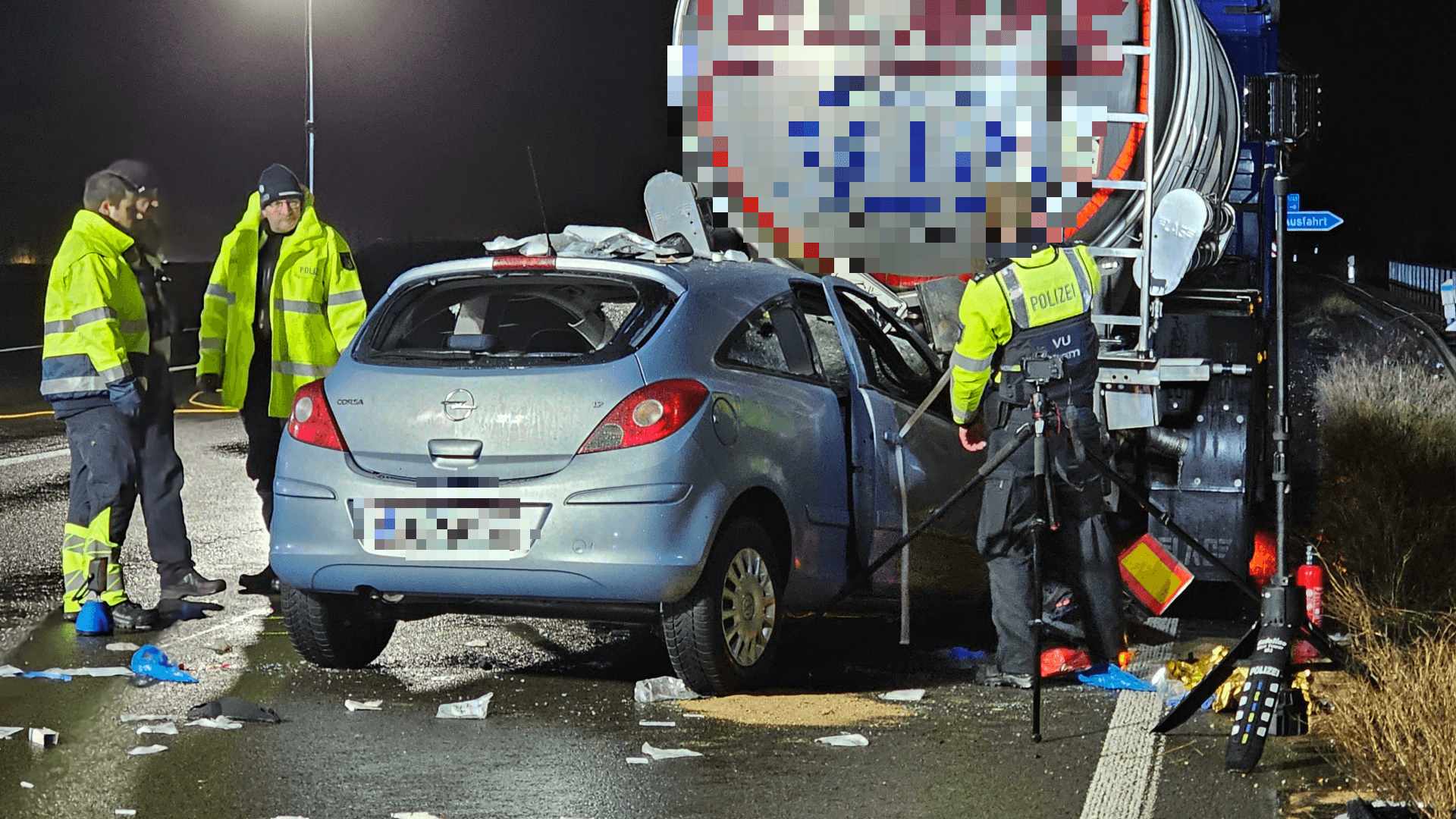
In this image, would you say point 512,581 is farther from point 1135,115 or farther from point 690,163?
point 1135,115

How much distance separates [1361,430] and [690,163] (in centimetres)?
576

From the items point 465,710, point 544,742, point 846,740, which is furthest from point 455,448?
point 846,740

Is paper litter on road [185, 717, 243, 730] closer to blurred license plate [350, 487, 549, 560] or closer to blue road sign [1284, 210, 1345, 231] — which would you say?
blurred license plate [350, 487, 549, 560]

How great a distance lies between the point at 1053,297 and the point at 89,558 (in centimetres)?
393

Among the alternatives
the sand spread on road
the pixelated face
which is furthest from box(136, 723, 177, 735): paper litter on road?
the pixelated face

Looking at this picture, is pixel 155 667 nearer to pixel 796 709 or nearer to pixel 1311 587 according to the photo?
pixel 796 709

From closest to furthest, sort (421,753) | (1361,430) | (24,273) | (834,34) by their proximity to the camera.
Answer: (421,753)
(834,34)
(1361,430)
(24,273)

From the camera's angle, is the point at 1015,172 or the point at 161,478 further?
the point at 161,478

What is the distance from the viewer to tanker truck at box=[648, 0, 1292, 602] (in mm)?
7023

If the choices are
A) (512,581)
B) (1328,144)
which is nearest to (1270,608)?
(512,581)

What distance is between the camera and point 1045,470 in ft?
19.4

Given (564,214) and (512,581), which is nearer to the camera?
(512,581)

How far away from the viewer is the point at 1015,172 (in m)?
7.11

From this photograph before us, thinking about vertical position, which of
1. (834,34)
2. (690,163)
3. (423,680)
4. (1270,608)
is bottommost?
(423,680)
